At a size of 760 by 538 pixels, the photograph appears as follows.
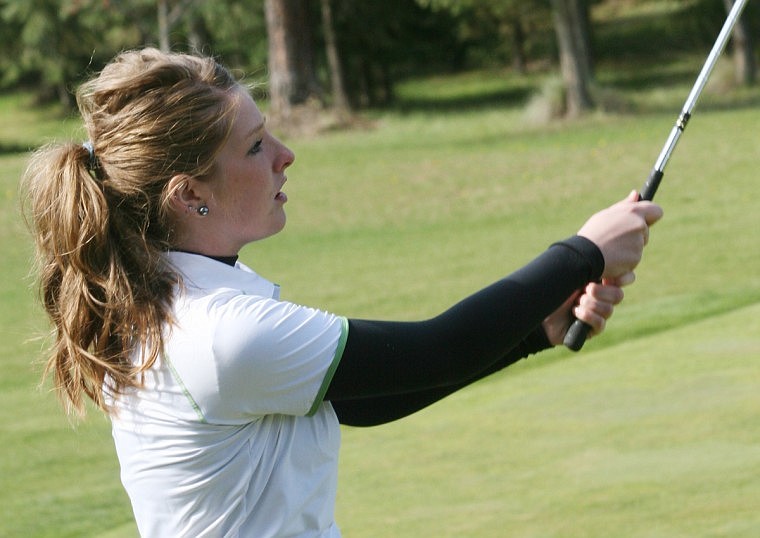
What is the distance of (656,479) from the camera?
429 centimetres

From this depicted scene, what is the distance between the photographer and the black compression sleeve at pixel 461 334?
2.01 meters

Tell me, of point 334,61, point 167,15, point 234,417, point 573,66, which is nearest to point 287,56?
point 573,66

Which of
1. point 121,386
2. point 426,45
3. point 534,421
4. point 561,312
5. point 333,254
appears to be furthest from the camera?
point 426,45

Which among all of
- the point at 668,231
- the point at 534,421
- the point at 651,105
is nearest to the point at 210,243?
the point at 534,421

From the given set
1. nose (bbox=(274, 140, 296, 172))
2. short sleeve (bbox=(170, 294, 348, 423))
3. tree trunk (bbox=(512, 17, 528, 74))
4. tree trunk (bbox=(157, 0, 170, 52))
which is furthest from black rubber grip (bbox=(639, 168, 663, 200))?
tree trunk (bbox=(512, 17, 528, 74))

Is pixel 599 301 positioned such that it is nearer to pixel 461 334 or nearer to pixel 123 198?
pixel 461 334

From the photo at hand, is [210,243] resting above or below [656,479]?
above

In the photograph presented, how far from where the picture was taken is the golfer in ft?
6.46

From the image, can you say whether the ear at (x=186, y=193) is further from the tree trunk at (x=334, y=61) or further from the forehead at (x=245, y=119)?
the tree trunk at (x=334, y=61)

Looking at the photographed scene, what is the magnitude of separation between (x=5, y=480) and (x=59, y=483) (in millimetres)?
349

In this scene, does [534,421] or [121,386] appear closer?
[121,386]

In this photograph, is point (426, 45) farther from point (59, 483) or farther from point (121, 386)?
point (121, 386)

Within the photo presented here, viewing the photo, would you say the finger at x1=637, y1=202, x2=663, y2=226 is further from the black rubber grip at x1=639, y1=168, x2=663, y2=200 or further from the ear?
the ear

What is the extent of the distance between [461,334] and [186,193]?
52cm
